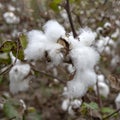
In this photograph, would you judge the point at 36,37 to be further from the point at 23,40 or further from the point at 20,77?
the point at 20,77

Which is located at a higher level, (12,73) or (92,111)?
(12,73)

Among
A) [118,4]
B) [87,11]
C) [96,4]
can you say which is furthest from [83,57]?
[87,11]

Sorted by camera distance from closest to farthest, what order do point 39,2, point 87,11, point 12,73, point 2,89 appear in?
point 12,73
point 87,11
point 2,89
point 39,2

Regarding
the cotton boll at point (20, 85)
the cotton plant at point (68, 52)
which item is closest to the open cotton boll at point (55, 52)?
the cotton plant at point (68, 52)

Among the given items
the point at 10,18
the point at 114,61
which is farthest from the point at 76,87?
the point at 114,61

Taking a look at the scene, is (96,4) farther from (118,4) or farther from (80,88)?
(80,88)

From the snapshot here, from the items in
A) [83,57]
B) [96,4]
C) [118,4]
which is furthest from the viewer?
[96,4]
